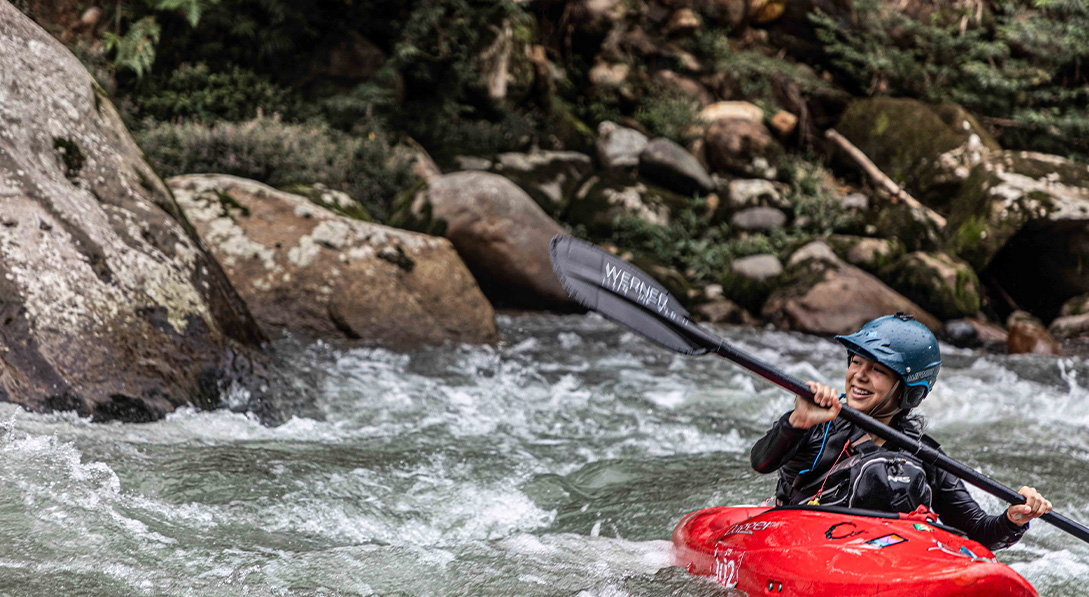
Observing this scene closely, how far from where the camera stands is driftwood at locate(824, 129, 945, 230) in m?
11.5

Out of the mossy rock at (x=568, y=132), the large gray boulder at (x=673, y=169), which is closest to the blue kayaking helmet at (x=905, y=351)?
the large gray boulder at (x=673, y=169)

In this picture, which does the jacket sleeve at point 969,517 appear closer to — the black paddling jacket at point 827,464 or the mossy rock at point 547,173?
the black paddling jacket at point 827,464

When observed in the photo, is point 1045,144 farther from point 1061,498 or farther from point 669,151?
point 1061,498

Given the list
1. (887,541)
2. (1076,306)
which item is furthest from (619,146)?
(887,541)

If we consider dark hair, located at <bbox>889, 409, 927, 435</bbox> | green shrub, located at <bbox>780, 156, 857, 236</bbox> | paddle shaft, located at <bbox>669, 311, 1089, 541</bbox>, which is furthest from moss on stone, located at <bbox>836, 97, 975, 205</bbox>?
paddle shaft, located at <bbox>669, 311, 1089, 541</bbox>

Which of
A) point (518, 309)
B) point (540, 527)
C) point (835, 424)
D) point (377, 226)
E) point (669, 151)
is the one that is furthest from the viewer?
point (669, 151)

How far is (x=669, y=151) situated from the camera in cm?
1228

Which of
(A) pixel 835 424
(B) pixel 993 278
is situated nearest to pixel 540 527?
(A) pixel 835 424

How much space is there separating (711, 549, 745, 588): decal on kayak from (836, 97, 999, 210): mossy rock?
454 inches

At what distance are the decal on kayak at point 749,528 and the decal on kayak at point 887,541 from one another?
0.29 metres

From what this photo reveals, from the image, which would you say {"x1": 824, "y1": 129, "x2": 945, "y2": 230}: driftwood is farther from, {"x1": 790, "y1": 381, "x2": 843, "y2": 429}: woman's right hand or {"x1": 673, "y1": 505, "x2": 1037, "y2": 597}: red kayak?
{"x1": 673, "y1": 505, "x2": 1037, "y2": 597}: red kayak

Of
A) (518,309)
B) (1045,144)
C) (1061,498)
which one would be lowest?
(518,309)

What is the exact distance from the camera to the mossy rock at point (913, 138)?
483 inches

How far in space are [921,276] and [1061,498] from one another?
5.76 meters
